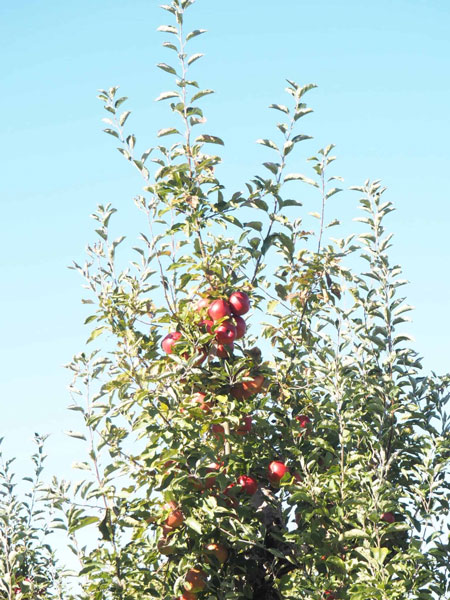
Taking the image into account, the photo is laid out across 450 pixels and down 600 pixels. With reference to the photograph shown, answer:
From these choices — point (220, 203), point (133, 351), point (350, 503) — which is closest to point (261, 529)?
point (350, 503)

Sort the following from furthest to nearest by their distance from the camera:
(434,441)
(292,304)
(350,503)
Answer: (292,304) < (434,441) < (350,503)

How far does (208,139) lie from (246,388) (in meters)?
1.72

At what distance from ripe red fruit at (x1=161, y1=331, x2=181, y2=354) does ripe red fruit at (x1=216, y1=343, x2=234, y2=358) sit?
28cm

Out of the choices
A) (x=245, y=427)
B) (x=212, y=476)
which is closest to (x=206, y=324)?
(x=245, y=427)

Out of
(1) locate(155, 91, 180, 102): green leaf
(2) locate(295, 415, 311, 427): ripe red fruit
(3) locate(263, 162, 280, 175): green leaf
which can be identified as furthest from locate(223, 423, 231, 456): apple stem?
(1) locate(155, 91, 180, 102): green leaf

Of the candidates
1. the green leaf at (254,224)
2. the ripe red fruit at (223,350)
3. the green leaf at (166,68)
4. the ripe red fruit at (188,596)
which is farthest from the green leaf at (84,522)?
the green leaf at (166,68)

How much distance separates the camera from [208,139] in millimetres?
4902

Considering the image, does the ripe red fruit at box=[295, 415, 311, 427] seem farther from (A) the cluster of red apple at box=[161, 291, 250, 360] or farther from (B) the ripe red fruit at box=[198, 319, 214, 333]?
(B) the ripe red fruit at box=[198, 319, 214, 333]

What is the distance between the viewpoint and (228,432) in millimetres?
4477

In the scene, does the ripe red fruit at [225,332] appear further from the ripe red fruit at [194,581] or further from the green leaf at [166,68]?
the green leaf at [166,68]

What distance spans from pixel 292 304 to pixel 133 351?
1395 millimetres

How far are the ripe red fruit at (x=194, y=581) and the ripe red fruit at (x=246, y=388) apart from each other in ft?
3.70

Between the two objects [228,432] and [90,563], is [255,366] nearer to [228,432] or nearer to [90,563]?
[228,432]

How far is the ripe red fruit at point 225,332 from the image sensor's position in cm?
462
